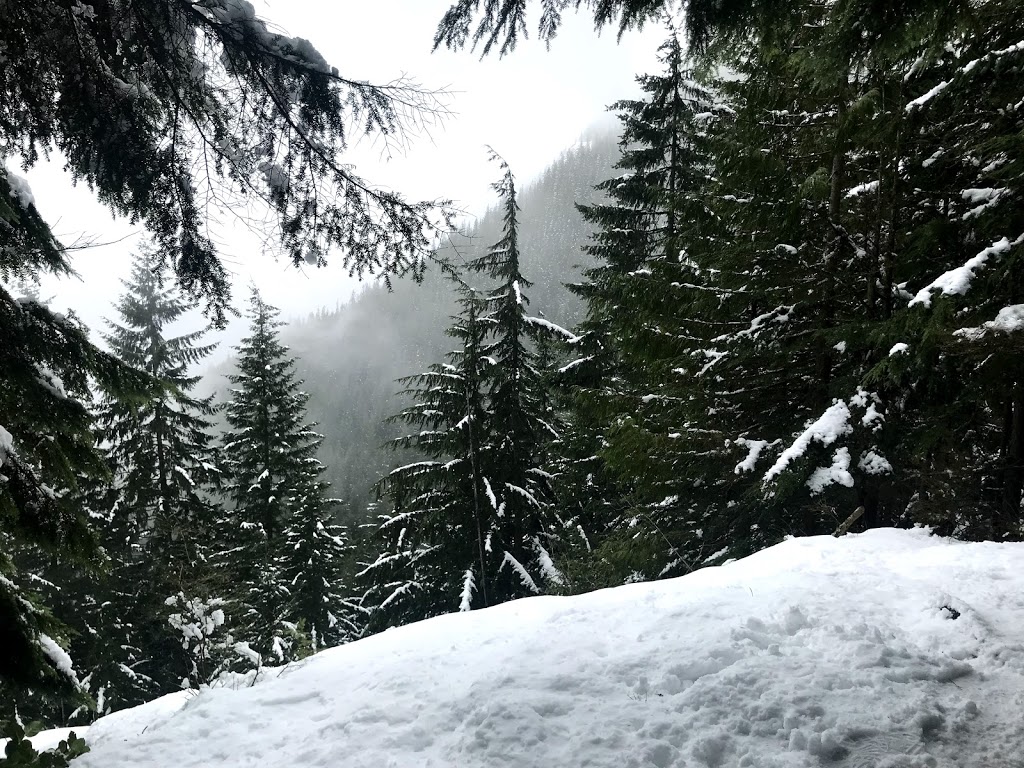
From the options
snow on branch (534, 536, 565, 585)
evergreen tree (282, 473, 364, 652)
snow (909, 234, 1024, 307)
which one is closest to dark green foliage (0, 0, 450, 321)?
snow (909, 234, 1024, 307)

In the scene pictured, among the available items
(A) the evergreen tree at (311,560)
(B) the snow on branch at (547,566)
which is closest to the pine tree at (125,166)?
(B) the snow on branch at (547,566)

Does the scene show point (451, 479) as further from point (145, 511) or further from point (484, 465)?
point (145, 511)

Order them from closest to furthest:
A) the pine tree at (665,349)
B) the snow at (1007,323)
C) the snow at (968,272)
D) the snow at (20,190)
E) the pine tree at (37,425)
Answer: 1. the pine tree at (37,425)
2. the snow at (20,190)
3. the snow at (1007,323)
4. the snow at (968,272)
5. the pine tree at (665,349)

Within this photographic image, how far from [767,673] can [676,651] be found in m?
0.65

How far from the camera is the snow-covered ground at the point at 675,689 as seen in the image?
3.08 meters

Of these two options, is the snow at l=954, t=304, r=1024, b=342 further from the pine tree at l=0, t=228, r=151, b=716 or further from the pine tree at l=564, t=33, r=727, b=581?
the pine tree at l=0, t=228, r=151, b=716

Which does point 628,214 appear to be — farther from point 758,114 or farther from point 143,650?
point 143,650

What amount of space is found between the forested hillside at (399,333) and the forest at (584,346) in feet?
314

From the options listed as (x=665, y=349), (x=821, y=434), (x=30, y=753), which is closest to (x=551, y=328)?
(x=665, y=349)

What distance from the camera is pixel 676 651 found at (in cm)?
411

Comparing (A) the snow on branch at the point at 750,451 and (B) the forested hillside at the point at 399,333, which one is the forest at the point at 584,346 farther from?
(B) the forested hillside at the point at 399,333

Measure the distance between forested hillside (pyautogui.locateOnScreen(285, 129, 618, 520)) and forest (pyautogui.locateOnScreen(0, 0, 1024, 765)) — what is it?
314 feet

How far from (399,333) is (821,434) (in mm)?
180604

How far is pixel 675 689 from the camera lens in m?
3.63
